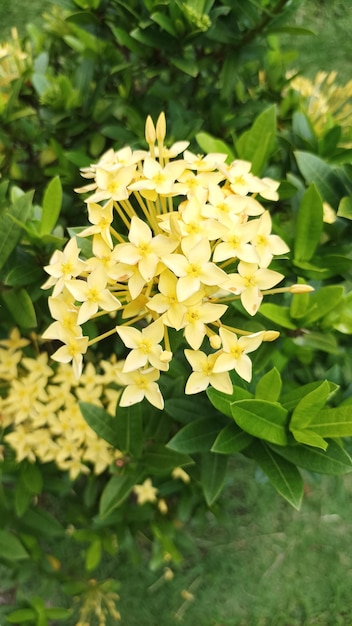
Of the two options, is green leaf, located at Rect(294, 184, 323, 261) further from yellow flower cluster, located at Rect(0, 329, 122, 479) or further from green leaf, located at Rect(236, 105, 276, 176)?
yellow flower cluster, located at Rect(0, 329, 122, 479)

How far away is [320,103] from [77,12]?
2.80 feet

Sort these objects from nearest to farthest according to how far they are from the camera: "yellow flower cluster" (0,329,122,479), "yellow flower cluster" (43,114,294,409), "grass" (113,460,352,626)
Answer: "yellow flower cluster" (43,114,294,409)
"yellow flower cluster" (0,329,122,479)
"grass" (113,460,352,626)

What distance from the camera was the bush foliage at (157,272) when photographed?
1121mm

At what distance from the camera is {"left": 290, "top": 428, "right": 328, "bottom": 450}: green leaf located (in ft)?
3.41

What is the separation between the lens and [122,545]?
180 centimetres

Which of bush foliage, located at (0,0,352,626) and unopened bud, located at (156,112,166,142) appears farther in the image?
bush foliage, located at (0,0,352,626)

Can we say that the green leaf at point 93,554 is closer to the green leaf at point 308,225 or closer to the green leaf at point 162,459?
the green leaf at point 162,459

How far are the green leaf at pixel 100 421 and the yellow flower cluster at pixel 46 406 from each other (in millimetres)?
113

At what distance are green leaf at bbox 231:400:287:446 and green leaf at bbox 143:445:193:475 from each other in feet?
0.95

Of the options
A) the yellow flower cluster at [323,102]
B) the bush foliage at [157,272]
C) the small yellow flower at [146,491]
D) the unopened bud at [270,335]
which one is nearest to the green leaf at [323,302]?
the bush foliage at [157,272]

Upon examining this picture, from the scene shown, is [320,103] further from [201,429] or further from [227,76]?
[201,429]

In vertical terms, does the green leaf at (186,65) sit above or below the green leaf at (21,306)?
above

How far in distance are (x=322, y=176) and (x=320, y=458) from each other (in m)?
0.64

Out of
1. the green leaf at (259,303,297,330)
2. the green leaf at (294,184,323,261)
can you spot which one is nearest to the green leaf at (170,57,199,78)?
the green leaf at (294,184,323,261)
